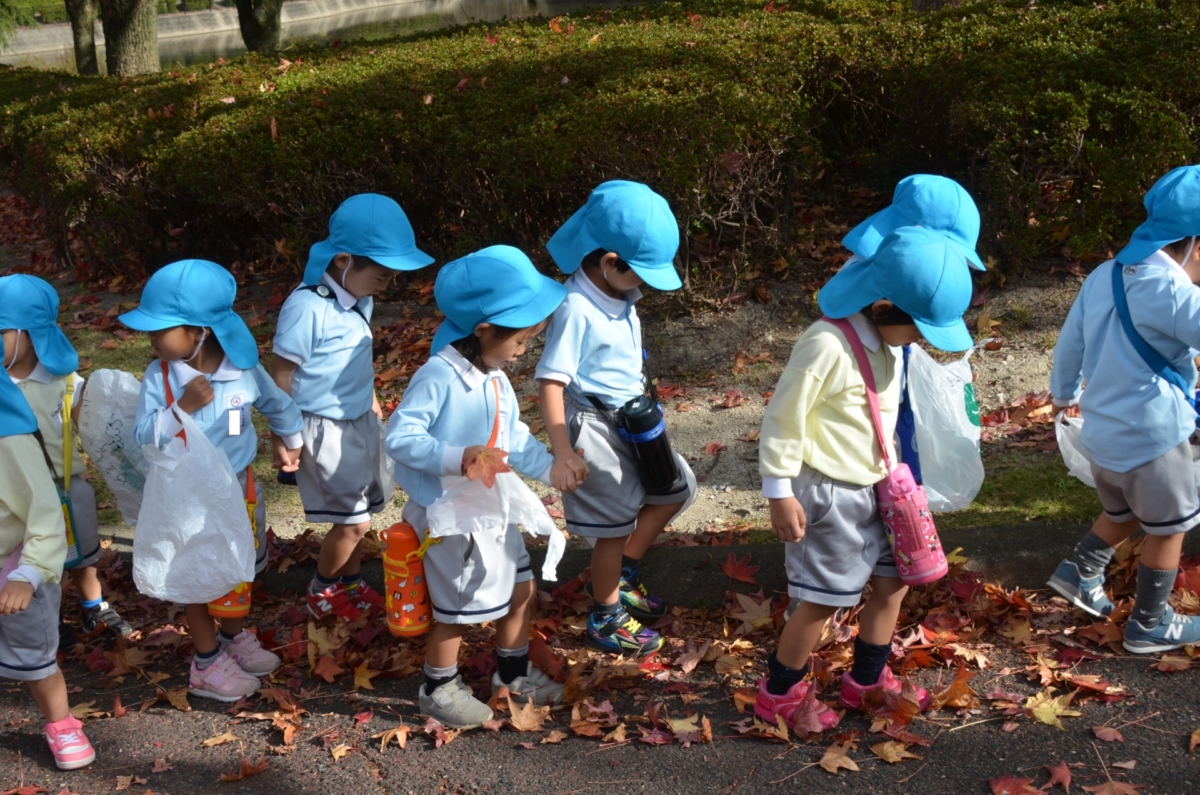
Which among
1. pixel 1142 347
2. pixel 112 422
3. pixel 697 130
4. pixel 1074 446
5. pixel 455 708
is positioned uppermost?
pixel 697 130

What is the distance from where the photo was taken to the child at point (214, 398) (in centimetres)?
359

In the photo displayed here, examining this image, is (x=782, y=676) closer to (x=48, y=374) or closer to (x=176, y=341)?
(x=176, y=341)

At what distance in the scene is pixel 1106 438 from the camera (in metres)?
3.57

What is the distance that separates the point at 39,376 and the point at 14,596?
1.09 m

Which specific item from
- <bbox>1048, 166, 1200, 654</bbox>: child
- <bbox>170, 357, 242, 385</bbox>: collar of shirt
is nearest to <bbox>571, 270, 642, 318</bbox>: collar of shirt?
<bbox>170, 357, 242, 385</bbox>: collar of shirt

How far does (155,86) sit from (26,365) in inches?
251

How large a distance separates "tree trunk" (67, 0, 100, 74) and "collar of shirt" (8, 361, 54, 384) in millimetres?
16932

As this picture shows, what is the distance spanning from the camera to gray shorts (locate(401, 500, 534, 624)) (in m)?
3.40

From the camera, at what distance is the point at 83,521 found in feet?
14.0

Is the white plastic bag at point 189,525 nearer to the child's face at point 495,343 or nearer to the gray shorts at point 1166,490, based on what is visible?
the child's face at point 495,343

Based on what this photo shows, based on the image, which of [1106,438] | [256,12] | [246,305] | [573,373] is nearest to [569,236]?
[573,373]

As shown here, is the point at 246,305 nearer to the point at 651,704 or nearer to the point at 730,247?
the point at 730,247

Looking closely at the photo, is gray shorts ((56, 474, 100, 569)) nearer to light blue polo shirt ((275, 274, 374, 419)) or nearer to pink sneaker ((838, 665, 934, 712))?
light blue polo shirt ((275, 274, 374, 419))

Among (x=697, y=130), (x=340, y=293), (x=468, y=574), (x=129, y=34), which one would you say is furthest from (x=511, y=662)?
(x=129, y=34)
